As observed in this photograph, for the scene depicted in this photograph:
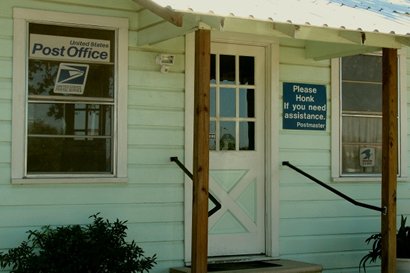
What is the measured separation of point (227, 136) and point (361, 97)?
6.20ft

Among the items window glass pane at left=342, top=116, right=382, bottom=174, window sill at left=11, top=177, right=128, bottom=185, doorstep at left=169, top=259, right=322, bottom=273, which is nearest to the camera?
window sill at left=11, top=177, right=128, bottom=185

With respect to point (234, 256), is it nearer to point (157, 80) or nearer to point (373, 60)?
point (157, 80)

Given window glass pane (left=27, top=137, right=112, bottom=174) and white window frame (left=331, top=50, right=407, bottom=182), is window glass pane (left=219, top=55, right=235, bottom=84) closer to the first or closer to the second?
white window frame (left=331, top=50, right=407, bottom=182)

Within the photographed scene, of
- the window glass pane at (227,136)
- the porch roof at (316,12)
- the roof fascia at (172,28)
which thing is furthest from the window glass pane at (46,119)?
the porch roof at (316,12)

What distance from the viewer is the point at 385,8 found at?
26.6ft

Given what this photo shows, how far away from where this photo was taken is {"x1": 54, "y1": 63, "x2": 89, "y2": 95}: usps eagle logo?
24.4 ft

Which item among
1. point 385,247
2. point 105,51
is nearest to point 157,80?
point 105,51

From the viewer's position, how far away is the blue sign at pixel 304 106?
339 inches

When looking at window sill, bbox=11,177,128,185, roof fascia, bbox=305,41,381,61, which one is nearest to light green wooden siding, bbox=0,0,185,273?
window sill, bbox=11,177,128,185

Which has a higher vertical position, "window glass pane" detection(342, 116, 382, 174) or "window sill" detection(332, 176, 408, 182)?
"window glass pane" detection(342, 116, 382, 174)

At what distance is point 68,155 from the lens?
24.5 feet

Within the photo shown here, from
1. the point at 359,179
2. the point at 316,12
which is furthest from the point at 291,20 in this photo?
the point at 359,179

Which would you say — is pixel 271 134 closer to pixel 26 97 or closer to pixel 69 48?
pixel 69 48

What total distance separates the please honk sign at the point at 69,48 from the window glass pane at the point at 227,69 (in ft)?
4.51
